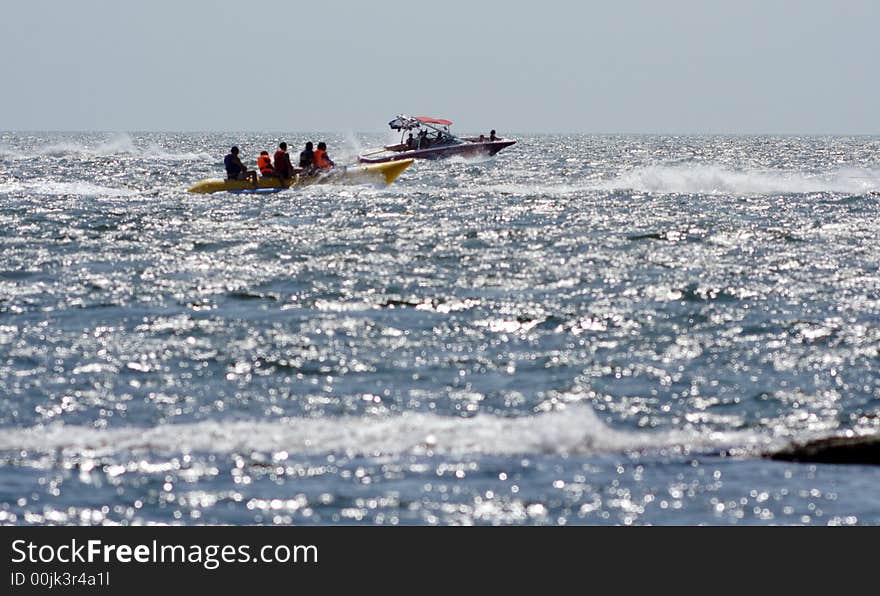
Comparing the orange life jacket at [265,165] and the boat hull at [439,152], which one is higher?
the orange life jacket at [265,165]

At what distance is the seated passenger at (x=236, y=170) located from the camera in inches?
1517

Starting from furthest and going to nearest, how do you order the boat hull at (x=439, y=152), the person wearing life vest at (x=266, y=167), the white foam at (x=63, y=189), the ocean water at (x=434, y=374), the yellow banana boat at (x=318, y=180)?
1. the boat hull at (x=439, y=152)
2. the white foam at (x=63, y=189)
3. the yellow banana boat at (x=318, y=180)
4. the person wearing life vest at (x=266, y=167)
5. the ocean water at (x=434, y=374)

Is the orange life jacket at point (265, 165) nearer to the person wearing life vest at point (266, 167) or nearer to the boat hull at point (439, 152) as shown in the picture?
the person wearing life vest at point (266, 167)

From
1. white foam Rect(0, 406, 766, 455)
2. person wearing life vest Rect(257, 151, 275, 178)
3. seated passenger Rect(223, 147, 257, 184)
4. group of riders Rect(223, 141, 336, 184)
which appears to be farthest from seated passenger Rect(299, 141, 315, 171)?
white foam Rect(0, 406, 766, 455)

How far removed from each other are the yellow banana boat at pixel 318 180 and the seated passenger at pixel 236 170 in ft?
0.49

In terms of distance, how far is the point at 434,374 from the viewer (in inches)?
537

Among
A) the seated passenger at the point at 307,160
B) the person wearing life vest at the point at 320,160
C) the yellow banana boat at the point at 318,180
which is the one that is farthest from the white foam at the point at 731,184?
the seated passenger at the point at 307,160

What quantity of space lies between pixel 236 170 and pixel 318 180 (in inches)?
131

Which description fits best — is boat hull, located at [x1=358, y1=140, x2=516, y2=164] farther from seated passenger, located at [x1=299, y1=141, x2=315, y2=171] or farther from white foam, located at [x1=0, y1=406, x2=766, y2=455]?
white foam, located at [x1=0, y1=406, x2=766, y2=455]

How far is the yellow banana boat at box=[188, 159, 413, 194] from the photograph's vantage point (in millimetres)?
39562

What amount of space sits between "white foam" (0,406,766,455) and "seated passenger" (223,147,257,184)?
1093 inches
